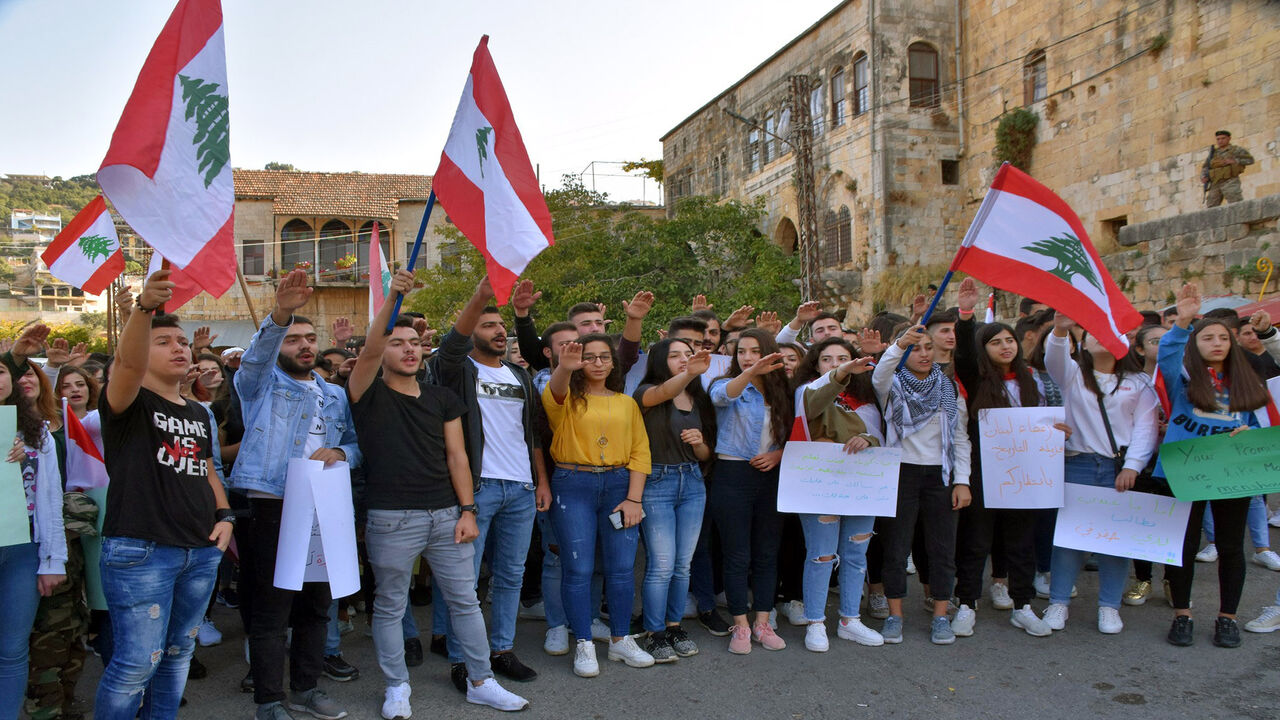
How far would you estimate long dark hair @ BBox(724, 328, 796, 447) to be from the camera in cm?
532

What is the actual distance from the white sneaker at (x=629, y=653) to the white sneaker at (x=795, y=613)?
1177 millimetres

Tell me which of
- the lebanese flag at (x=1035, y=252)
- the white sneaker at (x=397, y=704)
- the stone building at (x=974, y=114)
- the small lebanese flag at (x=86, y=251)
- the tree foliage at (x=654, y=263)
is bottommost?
the white sneaker at (x=397, y=704)

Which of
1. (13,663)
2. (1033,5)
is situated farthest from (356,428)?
(1033,5)

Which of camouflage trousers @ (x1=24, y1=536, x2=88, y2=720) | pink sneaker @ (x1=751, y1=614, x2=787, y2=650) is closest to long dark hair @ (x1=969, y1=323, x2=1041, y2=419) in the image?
pink sneaker @ (x1=751, y1=614, x2=787, y2=650)

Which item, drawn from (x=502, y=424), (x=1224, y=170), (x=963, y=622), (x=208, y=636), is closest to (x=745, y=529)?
(x=963, y=622)

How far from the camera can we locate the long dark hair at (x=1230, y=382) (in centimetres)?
509

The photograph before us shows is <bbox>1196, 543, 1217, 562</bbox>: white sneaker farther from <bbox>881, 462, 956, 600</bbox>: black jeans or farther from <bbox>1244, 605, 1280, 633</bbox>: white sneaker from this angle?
<bbox>881, 462, 956, 600</bbox>: black jeans

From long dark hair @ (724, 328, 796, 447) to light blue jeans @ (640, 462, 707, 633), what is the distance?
58cm

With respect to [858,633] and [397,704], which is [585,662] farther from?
[858,633]

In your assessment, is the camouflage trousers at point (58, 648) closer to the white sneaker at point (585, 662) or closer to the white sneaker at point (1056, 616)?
the white sneaker at point (585, 662)

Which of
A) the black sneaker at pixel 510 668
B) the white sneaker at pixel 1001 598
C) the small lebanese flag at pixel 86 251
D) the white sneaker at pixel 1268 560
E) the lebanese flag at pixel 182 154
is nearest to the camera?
the lebanese flag at pixel 182 154

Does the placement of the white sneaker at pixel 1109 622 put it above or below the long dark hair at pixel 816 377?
below

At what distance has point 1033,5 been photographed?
21109 millimetres

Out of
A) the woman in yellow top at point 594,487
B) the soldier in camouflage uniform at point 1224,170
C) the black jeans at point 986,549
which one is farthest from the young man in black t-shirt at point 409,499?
the soldier in camouflage uniform at point 1224,170
